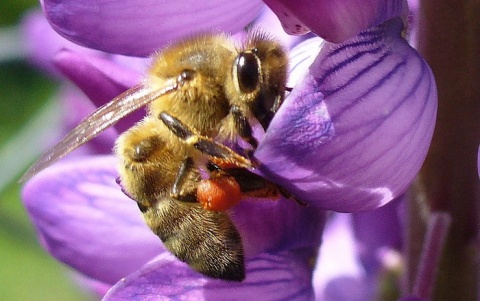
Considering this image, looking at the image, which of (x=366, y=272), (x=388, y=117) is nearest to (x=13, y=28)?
(x=366, y=272)

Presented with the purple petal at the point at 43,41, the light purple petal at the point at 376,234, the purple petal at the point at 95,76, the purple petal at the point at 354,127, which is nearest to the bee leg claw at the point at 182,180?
the purple petal at the point at 354,127

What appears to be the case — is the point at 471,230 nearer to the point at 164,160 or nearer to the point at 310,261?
the point at 310,261

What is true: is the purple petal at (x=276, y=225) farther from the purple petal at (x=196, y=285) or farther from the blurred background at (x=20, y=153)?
the blurred background at (x=20, y=153)

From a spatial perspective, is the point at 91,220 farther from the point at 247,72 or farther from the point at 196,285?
the point at 247,72

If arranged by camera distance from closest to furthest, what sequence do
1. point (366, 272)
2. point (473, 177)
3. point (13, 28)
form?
point (473, 177) → point (366, 272) → point (13, 28)

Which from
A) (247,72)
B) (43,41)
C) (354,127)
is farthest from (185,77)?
(43,41)
